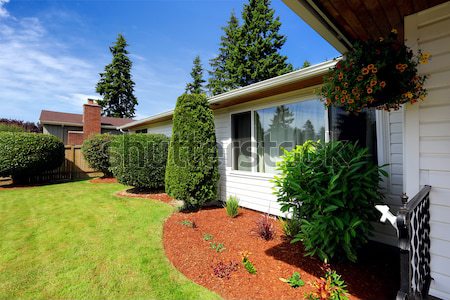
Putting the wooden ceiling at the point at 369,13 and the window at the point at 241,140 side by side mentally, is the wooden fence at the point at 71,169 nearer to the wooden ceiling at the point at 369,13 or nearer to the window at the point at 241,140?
the window at the point at 241,140

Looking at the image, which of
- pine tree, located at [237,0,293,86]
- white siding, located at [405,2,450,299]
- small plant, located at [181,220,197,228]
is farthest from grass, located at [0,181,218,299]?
pine tree, located at [237,0,293,86]

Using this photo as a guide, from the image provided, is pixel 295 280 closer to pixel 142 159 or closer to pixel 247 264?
pixel 247 264

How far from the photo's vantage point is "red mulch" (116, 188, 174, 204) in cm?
715

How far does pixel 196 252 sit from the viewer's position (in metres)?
3.53

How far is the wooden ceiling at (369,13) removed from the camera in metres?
2.06

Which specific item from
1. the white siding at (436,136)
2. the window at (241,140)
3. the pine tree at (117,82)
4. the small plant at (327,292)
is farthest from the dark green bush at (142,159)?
the pine tree at (117,82)

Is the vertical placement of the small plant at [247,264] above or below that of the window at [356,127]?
below

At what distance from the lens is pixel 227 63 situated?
22.8 m

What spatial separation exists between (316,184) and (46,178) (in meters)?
12.8

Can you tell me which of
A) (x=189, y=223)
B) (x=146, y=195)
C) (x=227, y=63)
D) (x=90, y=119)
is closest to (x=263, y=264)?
(x=189, y=223)

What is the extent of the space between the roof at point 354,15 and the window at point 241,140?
3455 millimetres

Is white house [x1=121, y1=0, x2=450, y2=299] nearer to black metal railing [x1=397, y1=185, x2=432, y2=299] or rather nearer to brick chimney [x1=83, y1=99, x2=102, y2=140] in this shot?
black metal railing [x1=397, y1=185, x2=432, y2=299]

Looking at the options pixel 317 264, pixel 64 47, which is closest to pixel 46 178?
pixel 64 47

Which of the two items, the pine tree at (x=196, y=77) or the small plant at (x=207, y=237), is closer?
→ the small plant at (x=207, y=237)
